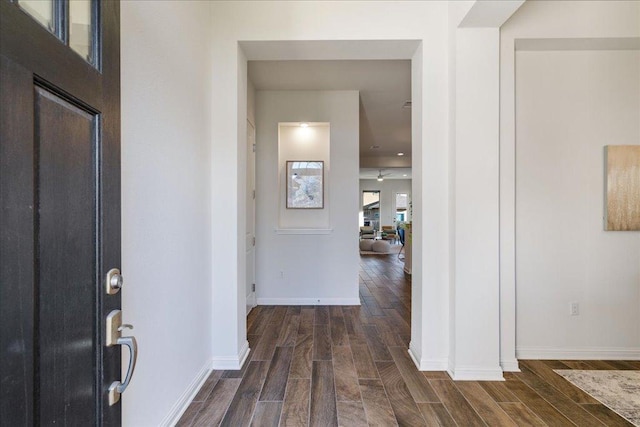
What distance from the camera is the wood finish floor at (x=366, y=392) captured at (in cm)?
181

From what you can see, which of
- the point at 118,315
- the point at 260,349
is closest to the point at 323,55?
the point at 118,315

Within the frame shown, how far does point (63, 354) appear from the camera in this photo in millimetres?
646

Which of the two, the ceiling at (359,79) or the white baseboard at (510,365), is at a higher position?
the ceiling at (359,79)

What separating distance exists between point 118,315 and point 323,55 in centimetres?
252

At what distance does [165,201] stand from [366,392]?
1805mm

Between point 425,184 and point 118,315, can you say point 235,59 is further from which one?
point 118,315

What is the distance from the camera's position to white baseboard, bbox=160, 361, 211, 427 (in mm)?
1697

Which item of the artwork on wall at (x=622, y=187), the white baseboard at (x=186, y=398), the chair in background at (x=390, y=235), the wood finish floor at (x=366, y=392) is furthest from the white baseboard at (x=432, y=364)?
the chair in background at (x=390, y=235)

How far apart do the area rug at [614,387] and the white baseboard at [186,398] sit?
8.88 feet

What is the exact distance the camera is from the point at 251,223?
378 cm

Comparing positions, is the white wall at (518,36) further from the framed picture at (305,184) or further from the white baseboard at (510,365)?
the framed picture at (305,184)

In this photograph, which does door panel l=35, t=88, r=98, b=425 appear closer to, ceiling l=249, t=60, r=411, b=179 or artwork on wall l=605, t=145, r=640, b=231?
ceiling l=249, t=60, r=411, b=179

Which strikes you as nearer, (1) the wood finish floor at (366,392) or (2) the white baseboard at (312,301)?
(1) the wood finish floor at (366,392)

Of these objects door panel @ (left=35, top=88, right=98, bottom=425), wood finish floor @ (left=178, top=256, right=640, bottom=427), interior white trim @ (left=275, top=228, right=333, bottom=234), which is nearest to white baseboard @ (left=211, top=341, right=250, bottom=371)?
wood finish floor @ (left=178, top=256, right=640, bottom=427)
